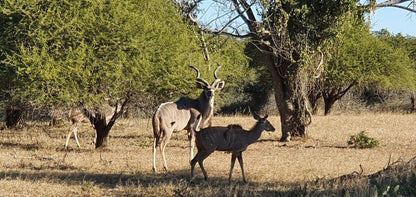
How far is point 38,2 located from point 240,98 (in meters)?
27.3

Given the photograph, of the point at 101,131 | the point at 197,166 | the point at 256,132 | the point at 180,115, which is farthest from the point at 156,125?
the point at 101,131

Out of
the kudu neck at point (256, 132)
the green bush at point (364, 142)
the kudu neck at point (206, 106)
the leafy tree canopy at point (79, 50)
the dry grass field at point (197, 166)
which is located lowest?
the dry grass field at point (197, 166)

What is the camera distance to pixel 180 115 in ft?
48.2

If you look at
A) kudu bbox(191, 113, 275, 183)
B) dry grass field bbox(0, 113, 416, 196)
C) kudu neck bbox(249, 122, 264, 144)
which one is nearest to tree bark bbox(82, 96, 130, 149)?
dry grass field bbox(0, 113, 416, 196)

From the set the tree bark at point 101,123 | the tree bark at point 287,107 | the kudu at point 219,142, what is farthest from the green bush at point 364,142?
the kudu at point 219,142

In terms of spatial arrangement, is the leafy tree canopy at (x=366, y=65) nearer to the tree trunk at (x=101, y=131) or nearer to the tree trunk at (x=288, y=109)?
the tree trunk at (x=288, y=109)

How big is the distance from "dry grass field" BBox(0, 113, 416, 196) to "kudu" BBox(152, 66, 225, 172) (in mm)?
647

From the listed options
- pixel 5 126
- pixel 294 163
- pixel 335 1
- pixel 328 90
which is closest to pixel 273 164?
pixel 294 163

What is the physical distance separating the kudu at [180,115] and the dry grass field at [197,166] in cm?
65

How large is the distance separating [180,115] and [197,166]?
5.30 feet

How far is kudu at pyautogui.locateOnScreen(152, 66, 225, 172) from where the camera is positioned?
1379 centimetres

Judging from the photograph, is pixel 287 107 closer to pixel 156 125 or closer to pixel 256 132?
pixel 156 125

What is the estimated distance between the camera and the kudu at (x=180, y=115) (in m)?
13.8

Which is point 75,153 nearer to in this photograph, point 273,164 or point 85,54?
point 85,54
